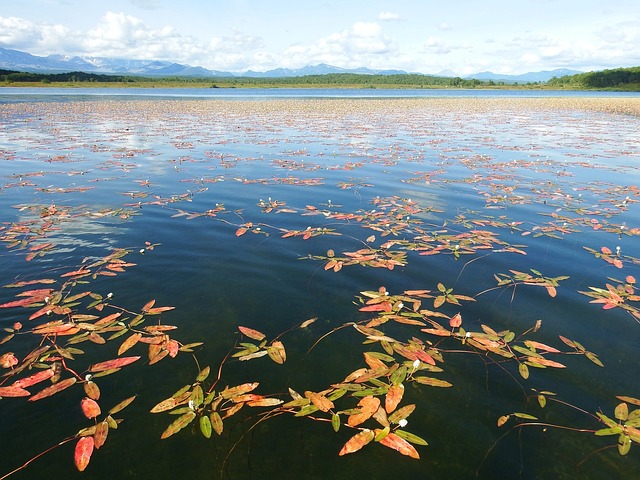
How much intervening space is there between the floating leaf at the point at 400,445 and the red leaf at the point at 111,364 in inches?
110

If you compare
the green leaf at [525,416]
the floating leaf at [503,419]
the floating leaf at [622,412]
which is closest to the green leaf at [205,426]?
the floating leaf at [503,419]

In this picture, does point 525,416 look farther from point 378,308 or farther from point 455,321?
point 378,308

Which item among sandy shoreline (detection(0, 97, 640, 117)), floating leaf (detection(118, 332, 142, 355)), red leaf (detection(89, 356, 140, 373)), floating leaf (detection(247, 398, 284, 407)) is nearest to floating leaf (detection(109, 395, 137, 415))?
red leaf (detection(89, 356, 140, 373))

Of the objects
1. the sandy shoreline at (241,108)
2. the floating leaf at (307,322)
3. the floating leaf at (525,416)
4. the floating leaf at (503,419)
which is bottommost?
the floating leaf at (307,322)

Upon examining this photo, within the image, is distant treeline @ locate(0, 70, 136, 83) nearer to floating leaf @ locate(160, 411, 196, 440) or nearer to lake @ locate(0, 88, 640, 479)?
lake @ locate(0, 88, 640, 479)

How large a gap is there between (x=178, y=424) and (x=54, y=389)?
4.72ft

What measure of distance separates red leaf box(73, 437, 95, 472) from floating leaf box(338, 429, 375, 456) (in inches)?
80.3

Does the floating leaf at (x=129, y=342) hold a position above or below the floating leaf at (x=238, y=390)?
below

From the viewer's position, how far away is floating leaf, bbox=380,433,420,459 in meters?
2.86

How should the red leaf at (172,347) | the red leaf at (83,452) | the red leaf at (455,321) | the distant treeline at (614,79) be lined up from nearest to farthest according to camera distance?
the red leaf at (83,452)
the red leaf at (172,347)
the red leaf at (455,321)
the distant treeline at (614,79)

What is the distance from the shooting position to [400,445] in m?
2.90

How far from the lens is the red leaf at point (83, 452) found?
2.81 metres

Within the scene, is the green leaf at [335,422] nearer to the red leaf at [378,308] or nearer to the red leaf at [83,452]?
the red leaf at [378,308]

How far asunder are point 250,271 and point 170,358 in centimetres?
218
